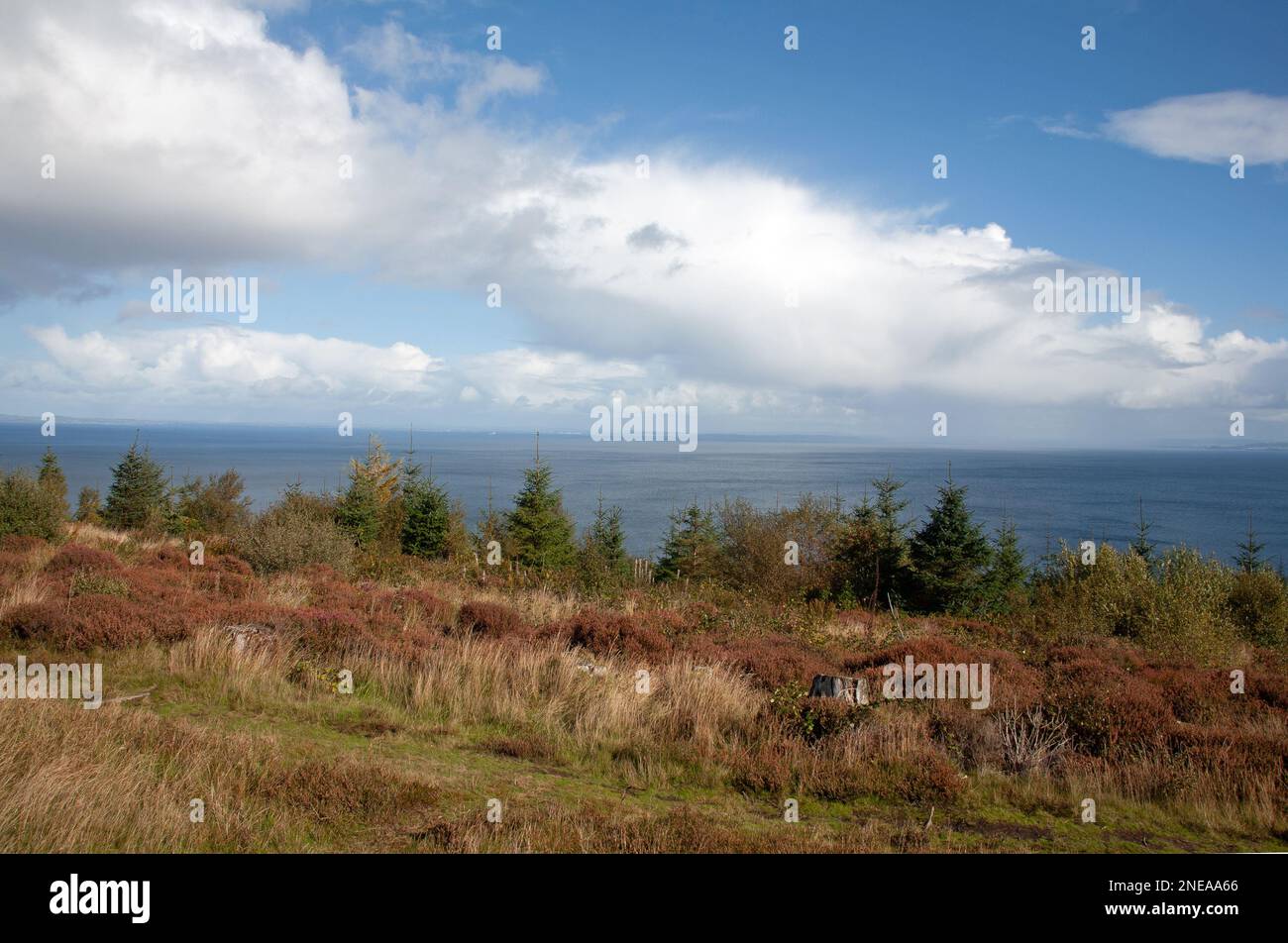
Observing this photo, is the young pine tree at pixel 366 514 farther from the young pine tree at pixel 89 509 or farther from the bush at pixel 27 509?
the young pine tree at pixel 89 509

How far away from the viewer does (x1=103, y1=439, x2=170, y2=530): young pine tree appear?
32625 mm

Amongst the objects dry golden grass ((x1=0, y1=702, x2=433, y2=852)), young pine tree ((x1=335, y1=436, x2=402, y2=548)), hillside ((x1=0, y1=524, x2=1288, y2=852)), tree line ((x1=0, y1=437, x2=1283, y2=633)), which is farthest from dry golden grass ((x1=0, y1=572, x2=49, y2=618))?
young pine tree ((x1=335, y1=436, x2=402, y2=548))

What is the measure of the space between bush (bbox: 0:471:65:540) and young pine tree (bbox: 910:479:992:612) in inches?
990

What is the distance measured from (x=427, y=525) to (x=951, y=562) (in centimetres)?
1958

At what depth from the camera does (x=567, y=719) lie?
8141 millimetres

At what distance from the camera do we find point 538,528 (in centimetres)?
2820

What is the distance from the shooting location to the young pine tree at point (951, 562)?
22656 mm

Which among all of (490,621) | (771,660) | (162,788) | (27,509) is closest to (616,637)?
(490,621)

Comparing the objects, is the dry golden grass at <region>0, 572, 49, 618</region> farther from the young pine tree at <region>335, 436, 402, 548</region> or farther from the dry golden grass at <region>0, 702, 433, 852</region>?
the young pine tree at <region>335, 436, 402, 548</region>

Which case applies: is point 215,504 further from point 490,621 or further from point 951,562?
point 951,562

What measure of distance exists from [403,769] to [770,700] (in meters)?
4.14

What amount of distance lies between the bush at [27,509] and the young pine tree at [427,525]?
1115 cm
